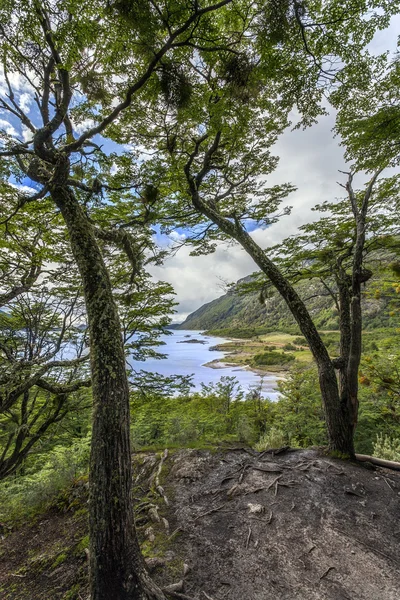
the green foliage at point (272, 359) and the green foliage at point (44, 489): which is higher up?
the green foliage at point (44, 489)

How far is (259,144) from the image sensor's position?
15.4 ft

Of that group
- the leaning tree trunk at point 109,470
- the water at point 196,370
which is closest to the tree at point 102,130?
the leaning tree trunk at point 109,470

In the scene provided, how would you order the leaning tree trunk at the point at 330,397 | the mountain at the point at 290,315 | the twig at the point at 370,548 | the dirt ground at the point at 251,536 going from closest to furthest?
the dirt ground at the point at 251,536 → the twig at the point at 370,548 → the leaning tree trunk at the point at 330,397 → the mountain at the point at 290,315

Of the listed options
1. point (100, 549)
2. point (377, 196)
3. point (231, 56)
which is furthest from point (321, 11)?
point (100, 549)

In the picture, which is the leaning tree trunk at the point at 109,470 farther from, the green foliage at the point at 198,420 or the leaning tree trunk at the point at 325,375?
the green foliage at the point at 198,420

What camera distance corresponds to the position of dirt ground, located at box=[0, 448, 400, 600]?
210 centimetres

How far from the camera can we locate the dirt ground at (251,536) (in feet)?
6.89

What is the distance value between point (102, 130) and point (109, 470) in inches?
132

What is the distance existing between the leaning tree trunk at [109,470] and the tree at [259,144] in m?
3.02

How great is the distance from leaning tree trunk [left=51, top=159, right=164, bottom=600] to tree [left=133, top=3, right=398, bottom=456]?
3.02 m

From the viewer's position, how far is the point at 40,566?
2613mm

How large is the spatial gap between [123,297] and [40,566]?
3.95 meters

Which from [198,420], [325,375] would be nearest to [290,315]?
[198,420]

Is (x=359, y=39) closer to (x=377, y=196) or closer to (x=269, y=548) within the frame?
(x=377, y=196)
